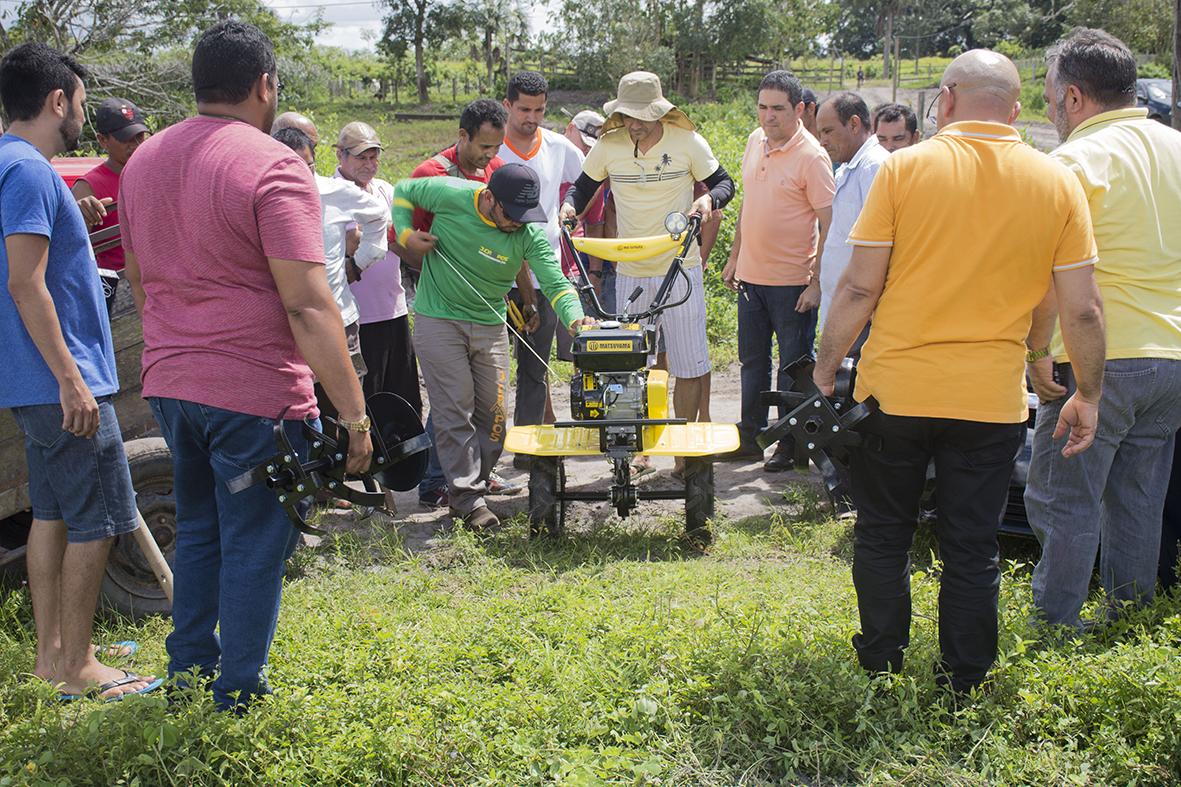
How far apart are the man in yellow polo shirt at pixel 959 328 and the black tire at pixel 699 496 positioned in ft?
5.96

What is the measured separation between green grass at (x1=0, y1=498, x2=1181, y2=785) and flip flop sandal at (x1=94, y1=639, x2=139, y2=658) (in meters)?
0.05

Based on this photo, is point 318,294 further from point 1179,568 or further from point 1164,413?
point 1179,568

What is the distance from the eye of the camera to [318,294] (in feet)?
10.6

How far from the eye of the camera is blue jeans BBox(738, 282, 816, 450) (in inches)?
264

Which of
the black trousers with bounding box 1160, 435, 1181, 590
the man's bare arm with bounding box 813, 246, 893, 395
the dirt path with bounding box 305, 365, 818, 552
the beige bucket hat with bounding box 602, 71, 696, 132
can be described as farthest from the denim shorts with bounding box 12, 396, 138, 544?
the black trousers with bounding box 1160, 435, 1181, 590

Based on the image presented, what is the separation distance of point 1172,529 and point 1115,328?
119 cm

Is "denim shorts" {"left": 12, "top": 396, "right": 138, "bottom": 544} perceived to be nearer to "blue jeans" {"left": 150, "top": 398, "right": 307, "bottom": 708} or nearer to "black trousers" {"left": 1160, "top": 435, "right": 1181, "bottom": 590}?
"blue jeans" {"left": 150, "top": 398, "right": 307, "bottom": 708}

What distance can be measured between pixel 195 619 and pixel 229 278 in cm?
121

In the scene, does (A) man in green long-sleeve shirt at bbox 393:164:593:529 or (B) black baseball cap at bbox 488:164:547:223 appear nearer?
(B) black baseball cap at bbox 488:164:547:223

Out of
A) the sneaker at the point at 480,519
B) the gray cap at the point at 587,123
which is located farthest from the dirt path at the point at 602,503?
the gray cap at the point at 587,123

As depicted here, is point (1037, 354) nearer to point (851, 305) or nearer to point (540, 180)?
point (851, 305)

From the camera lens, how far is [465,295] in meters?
5.76

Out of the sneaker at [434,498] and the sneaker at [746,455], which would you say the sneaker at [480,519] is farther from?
the sneaker at [746,455]

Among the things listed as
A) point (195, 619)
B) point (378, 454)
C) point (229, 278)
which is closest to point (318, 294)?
point (229, 278)
